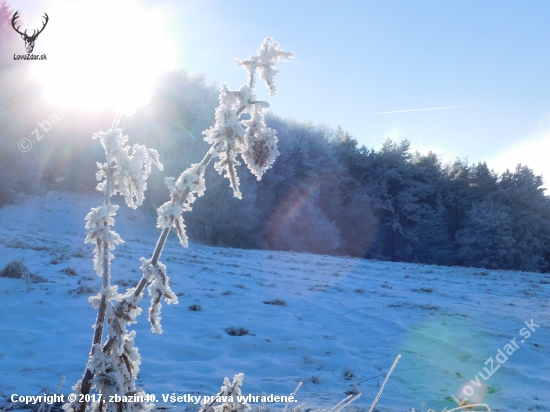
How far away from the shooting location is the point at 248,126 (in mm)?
1388

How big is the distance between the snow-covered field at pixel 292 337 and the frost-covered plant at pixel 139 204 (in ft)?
5.71

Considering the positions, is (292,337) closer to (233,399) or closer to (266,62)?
(233,399)

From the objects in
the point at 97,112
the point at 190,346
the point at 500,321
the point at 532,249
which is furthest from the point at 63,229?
the point at 532,249

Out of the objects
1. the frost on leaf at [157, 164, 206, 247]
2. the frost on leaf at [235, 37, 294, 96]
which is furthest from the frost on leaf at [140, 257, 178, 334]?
the frost on leaf at [235, 37, 294, 96]

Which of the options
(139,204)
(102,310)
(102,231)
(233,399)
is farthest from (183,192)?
(233,399)

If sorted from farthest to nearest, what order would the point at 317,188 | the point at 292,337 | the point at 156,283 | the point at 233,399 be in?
1. the point at 317,188
2. the point at 292,337
3. the point at 233,399
4. the point at 156,283

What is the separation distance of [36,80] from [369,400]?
18187mm

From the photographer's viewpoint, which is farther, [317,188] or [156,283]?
[317,188]

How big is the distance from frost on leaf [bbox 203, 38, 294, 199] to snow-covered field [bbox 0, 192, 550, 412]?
214cm

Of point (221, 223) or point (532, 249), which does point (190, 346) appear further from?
point (532, 249)

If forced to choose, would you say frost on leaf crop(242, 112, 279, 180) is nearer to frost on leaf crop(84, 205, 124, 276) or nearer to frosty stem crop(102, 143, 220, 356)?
frosty stem crop(102, 143, 220, 356)

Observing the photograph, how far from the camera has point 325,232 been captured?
24109mm

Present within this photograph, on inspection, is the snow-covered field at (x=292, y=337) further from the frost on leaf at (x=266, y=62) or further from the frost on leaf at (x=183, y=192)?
the frost on leaf at (x=266, y=62)

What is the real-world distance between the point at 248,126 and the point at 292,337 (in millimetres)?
3958
